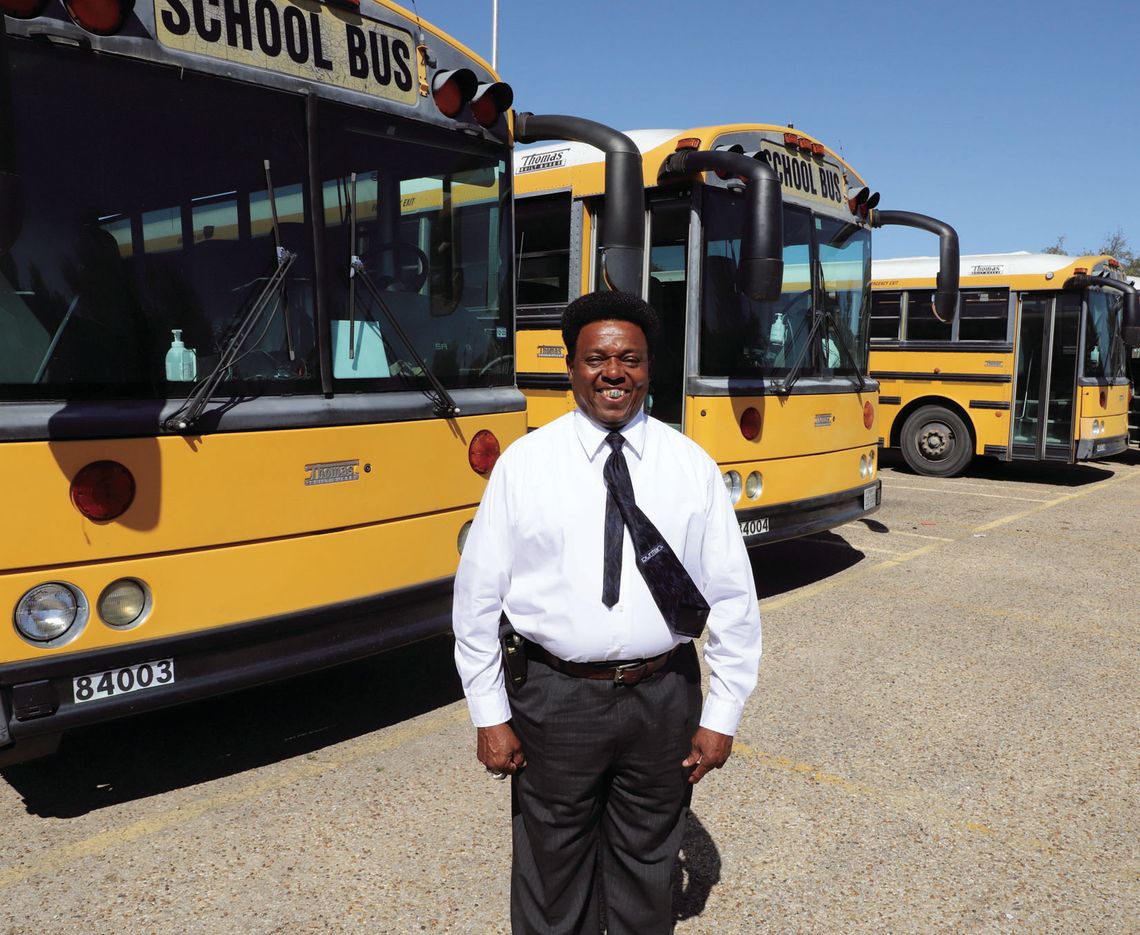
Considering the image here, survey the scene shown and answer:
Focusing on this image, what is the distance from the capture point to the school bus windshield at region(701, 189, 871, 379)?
5848 millimetres

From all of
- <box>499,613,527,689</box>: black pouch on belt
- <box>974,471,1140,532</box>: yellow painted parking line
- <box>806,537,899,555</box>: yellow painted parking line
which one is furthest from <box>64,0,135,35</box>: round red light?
<box>974,471,1140,532</box>: yellow painted parking line

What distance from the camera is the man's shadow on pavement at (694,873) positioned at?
2.86 metres

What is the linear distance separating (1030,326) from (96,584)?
11.2 meters

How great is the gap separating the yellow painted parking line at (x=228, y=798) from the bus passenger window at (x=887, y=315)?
9.61 meters

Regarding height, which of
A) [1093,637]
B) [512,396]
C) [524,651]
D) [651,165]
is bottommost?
[1093,637]

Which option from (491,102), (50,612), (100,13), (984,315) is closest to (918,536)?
(984,315)

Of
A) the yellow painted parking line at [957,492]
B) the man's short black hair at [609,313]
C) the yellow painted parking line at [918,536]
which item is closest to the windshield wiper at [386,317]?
the man's short black hair at [609,313]

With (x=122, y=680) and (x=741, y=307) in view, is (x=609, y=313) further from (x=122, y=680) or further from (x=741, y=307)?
(x=741, y=307)

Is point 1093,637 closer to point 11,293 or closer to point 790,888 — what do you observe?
point 790,888

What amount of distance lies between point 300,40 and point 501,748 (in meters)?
2.66

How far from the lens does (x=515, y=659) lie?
2.12m

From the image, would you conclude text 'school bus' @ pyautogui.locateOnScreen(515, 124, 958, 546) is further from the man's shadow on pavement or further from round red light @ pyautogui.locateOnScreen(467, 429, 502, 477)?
the man's shadow on pavement

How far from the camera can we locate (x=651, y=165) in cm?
585

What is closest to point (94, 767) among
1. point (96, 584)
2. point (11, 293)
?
point (96, 584)
